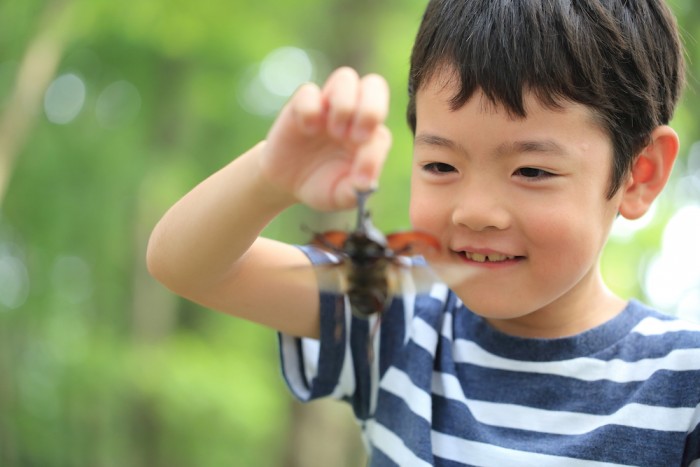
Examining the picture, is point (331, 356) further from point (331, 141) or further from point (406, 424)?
point (331, 141)

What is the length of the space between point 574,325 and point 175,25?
4.69m

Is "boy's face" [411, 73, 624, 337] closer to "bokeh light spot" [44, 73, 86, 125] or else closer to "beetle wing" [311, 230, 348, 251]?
"beetle wing" [311, 230, 348, 251]

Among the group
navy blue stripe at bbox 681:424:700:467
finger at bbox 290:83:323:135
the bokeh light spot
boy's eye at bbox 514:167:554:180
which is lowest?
navy blue stripe at bbox 681:424:700:467

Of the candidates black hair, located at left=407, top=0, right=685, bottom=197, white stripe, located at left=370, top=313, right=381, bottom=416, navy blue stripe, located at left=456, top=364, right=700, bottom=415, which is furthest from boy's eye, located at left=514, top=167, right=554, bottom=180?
white stripe, located at left=370, top=313, right=381, bottom=416

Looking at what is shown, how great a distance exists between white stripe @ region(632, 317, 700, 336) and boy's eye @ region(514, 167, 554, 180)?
0.57 meters

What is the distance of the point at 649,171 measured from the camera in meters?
1.90

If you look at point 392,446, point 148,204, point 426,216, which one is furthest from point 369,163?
point 148,204

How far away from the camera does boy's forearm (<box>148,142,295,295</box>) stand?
1536mm

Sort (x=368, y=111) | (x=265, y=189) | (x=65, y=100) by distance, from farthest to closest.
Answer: (x=65, y=100) → (x=265, y=189) → (x=368, y=111)

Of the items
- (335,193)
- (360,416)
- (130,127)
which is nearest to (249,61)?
(130,127)

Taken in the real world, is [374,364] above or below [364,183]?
below

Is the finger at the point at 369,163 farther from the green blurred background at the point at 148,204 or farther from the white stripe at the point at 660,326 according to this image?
the green blurred background at the point at 148,204

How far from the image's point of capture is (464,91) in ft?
5.33

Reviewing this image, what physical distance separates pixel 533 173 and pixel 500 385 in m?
0.62
